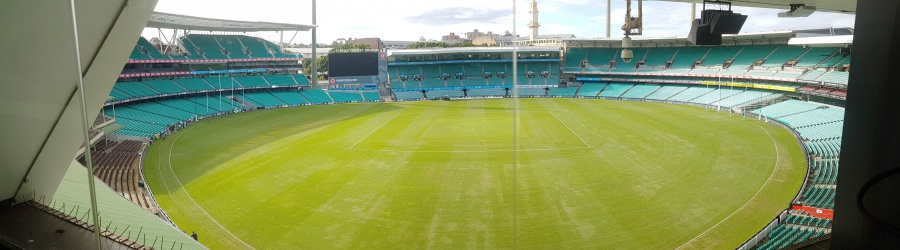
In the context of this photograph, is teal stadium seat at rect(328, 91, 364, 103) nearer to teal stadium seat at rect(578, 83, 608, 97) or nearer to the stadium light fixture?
teal stadium seat at rect(578, 83, 608, 97)

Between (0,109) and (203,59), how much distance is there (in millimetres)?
38481

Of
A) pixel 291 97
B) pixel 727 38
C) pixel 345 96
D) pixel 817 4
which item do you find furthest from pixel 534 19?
pixel 345 96

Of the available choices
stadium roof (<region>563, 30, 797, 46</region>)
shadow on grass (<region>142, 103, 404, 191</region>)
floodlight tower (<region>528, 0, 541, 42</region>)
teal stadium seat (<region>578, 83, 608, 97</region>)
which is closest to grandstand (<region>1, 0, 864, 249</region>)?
teal stadium seat (<region>578, 83, 608, 97</region>)

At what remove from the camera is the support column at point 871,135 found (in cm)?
135

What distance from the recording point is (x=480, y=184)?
13.0 metres

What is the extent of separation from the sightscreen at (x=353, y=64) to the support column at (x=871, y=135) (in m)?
42.2

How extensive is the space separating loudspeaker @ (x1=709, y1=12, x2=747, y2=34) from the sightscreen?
37.2m

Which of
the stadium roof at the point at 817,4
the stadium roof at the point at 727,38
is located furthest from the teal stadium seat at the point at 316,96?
the stadium roof at the point at 817,4

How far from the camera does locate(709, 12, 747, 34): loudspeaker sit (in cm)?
718

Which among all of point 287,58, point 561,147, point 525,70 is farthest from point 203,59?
point 561,147

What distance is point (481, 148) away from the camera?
18.0 m

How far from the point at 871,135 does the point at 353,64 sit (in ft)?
140

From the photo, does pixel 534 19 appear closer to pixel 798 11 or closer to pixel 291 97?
pixel 798 11

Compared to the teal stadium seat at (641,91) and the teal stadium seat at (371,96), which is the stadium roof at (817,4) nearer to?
the teal stadium seat at (641,91)
